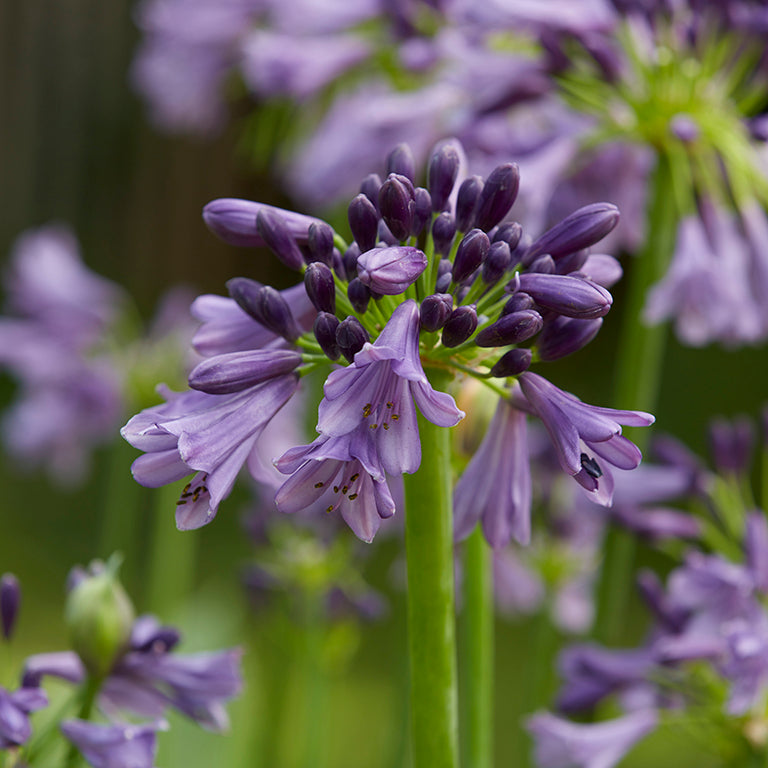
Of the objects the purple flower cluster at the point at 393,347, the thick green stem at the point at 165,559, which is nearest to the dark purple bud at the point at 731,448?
the purple flower cluster at the point at 393,347

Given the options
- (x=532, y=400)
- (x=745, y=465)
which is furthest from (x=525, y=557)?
(x=532, y=400)

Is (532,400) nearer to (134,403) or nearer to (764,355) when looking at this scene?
(134,403)

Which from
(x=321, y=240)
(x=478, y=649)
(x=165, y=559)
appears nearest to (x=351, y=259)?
(x=321, y=240)

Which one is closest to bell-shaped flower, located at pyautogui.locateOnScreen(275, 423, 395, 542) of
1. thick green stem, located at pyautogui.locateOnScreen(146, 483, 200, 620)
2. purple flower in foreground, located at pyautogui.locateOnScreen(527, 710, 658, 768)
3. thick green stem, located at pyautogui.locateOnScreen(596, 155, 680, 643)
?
purple flower in foreground, located at pyautogui.locateOnScreen(527, 710, 658, 768)

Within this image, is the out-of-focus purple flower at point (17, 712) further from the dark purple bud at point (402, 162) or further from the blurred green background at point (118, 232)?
the blurred green background at point (118, 232)

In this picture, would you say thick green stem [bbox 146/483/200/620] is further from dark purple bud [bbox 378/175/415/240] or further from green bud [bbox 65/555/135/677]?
dark purple bud [bbox 378/175/415/240]
